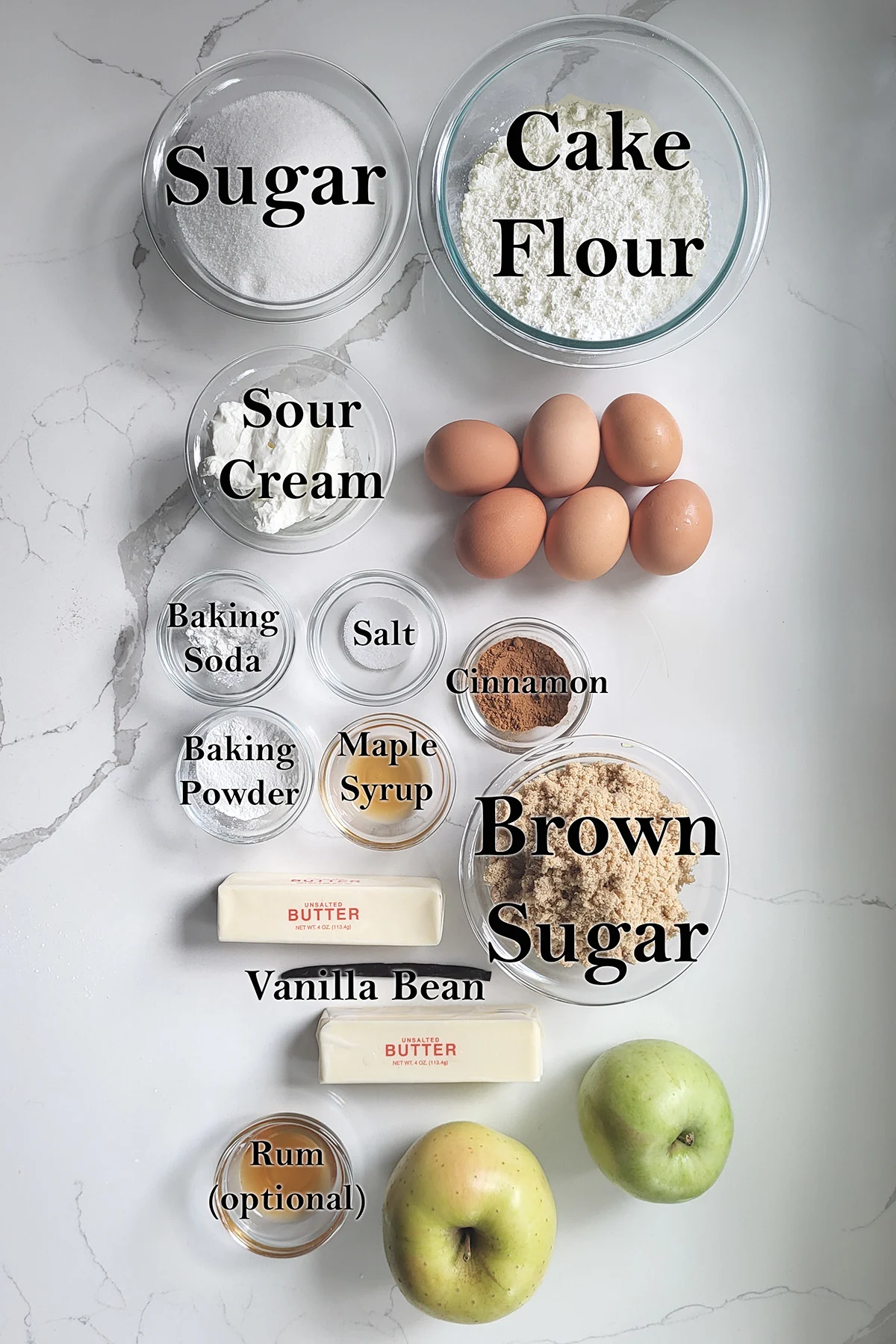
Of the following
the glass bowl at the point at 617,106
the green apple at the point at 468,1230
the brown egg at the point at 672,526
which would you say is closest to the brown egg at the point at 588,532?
the brown egg at the point at 672,526

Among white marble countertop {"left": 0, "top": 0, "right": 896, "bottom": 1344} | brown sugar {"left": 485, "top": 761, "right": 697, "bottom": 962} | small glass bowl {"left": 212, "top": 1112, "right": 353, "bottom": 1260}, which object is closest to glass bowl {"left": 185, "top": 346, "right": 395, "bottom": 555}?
white marble countertop {"left": 0, "top": 0, "right": 896, "bottom": 1344}

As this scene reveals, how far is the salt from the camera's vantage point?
3.51 ft

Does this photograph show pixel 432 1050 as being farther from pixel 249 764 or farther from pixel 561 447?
pixel 561 447

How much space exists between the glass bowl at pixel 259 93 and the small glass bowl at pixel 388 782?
0.48m

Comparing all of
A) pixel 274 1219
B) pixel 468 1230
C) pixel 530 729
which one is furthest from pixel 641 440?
pixel 274 1219

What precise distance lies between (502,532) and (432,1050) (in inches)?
22.5

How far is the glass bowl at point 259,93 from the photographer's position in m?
1.03

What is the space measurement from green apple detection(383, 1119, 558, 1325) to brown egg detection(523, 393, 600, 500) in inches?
28.2

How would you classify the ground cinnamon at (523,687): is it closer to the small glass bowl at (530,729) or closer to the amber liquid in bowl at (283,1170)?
the small glass bowl at (530,729)

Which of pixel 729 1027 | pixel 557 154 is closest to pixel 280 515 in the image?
pixel 557 154

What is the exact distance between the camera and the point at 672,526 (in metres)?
0.99

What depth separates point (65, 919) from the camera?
1.09 metres

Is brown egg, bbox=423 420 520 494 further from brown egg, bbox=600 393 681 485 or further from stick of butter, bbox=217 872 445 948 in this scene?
stick of butter, bbox=217 872 445 948

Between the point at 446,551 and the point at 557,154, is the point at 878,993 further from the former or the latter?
the point at 557,154
